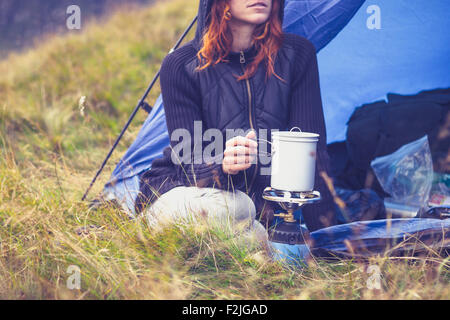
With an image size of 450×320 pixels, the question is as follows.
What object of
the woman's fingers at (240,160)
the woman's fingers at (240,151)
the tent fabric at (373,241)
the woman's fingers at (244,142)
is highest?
the woman's fingers at (244,142)

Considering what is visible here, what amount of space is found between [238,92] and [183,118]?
0.25 meters

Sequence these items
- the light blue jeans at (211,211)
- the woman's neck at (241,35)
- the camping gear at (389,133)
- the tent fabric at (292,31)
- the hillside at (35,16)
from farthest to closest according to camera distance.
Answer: the hillside at (35,16), the camping gear at (389,133), the tent fabric at (292,31), the woman's neck at (241,35), the light blue jeans at (211,211)

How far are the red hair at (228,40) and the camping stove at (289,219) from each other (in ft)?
1.92

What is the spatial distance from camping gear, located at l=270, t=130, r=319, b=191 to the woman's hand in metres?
0.09

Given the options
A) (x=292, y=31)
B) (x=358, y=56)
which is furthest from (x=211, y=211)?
(x=358, y=56)

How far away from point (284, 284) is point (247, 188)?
0.41 metres

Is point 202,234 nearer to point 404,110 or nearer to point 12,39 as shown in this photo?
point 404,110

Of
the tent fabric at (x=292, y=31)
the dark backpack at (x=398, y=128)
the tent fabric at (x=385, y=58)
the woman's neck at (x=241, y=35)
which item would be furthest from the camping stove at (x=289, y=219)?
the tent fabric at (x=385, y=58)

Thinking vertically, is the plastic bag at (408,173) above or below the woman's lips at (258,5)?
below

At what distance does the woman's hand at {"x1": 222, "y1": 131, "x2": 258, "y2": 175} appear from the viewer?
1449mm

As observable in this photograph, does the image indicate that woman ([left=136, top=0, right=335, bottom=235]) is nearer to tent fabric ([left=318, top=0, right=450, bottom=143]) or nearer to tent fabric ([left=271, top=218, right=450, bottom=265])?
tent fabric ([left=271, top=218, right=450, bottom=265])

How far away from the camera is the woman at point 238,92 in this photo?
5.73 ft

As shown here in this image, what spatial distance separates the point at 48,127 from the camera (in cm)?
362

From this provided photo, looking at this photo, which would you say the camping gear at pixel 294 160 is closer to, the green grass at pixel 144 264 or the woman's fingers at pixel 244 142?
the woman's fingers at pixel 244 142
